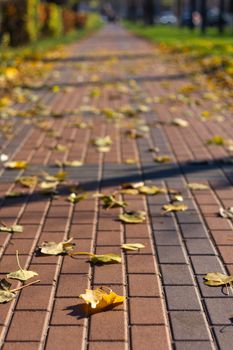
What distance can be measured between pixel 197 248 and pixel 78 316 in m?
1.07

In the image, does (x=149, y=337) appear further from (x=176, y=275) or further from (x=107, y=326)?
(x=176, y=275)

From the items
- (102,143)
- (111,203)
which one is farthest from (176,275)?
(102,143)

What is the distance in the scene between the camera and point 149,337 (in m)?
2.84

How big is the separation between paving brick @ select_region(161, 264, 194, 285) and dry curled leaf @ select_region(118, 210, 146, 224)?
771mm

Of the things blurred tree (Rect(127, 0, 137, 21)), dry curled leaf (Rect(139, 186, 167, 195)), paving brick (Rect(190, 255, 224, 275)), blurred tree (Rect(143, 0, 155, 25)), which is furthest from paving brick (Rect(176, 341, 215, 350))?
blurred tree (Rect(127, 0, 137, 21))

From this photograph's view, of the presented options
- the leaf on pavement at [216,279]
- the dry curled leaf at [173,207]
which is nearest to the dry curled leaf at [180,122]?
the dry curled leaf at [173,207]

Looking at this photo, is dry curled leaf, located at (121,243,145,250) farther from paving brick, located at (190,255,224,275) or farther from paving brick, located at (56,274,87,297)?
paving brick, located at (56,274,87,297)

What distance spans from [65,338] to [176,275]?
0.85 meters

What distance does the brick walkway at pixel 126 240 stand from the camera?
2883mm

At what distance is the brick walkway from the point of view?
9.46ft

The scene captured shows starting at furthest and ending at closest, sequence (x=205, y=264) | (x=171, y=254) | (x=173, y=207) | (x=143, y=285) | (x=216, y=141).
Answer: (x=216, y=141), (x=173, y=207), (x=171, y=254), (x=205, y=264), (x=143, y=285)

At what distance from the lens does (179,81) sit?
43.2ft

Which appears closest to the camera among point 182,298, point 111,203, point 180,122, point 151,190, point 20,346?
point 20,346

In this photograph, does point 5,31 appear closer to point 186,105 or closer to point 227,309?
point 186,105
